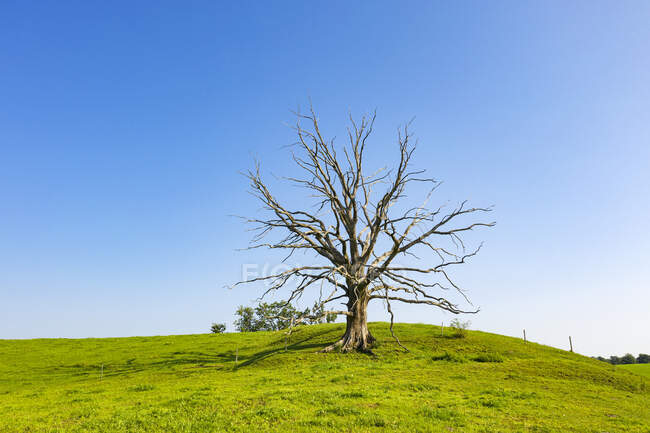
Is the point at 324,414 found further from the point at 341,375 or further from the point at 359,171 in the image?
the point at 359,171

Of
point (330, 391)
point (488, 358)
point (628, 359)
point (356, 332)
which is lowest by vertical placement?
point (628, 359)

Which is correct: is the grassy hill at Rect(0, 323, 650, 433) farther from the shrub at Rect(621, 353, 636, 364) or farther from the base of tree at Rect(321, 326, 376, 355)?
the shrub at Rect(621, 353, 636, 364)

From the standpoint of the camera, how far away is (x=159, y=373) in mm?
27469

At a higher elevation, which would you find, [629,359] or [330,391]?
[330,391]

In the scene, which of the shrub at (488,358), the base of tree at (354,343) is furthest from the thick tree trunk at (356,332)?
the shrub at (488,358)

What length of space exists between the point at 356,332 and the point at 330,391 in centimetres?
1342

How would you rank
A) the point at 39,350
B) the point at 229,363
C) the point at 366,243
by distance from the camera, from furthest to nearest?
the point at 39,350
the point at 366,243
the point at 229,363

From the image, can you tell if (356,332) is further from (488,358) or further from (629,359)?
(629,359)

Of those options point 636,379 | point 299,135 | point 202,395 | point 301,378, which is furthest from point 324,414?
point 299,135

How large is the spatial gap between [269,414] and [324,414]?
6.07 ft

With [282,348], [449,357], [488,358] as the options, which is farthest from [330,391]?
[282,348]

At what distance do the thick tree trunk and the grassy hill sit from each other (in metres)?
1.56

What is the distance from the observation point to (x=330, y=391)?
16953 millimetres

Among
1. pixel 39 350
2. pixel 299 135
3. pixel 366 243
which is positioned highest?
pixel 299 135
